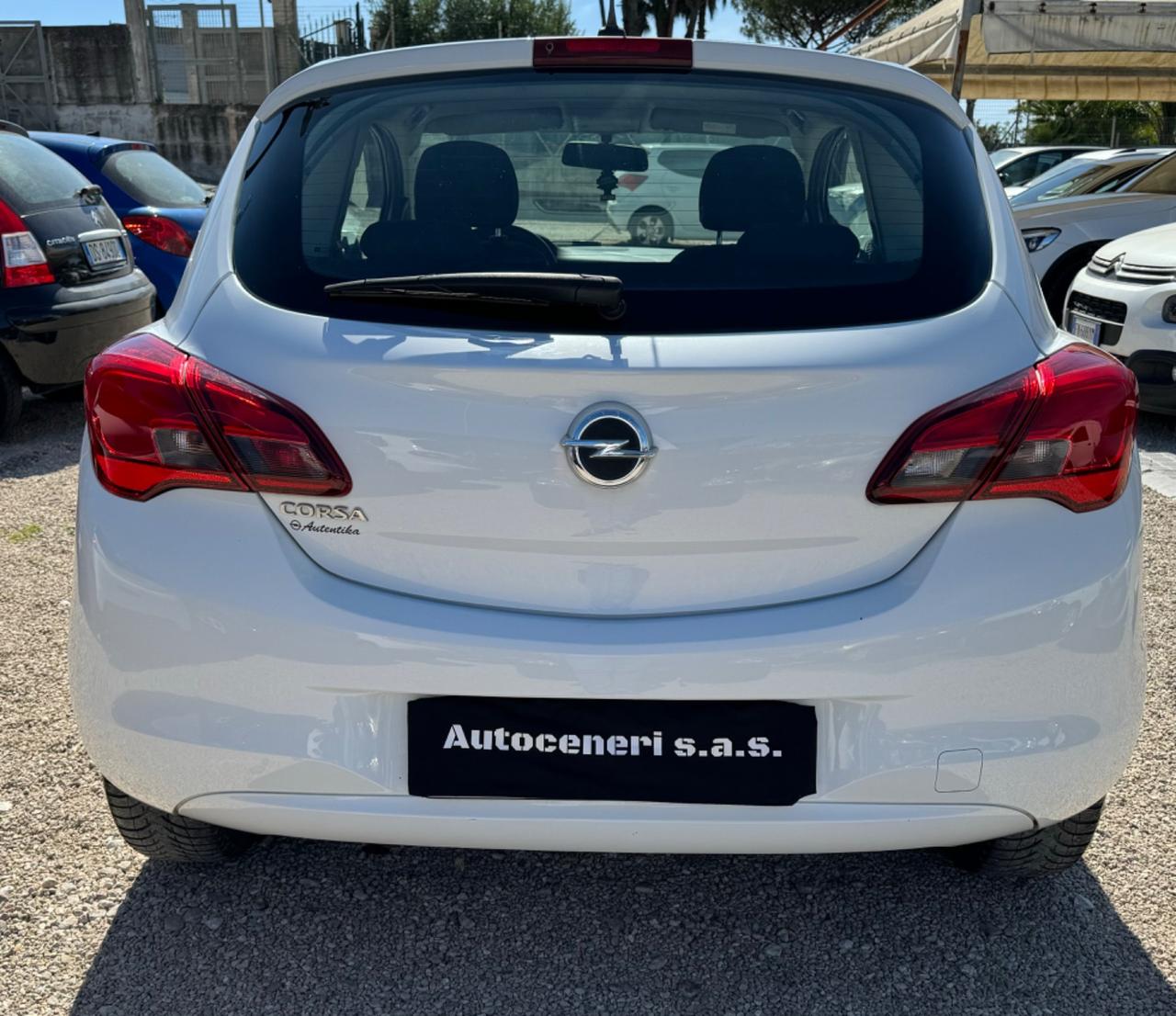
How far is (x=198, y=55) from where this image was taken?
24922 millimetres

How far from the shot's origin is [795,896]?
2555mm

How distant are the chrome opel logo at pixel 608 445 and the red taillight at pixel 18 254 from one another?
5.23 meters

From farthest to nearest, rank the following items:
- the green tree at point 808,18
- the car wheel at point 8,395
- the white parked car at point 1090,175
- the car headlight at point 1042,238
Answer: the green tree at point 808,18
the white parked car at point 1090,175
the car headlight at point 1042,238
the car wheel at point 8,395

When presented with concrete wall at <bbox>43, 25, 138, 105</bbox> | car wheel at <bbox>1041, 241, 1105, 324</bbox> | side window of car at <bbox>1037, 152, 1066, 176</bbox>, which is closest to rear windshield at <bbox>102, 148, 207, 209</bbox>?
car wheel at <bbox>1041, 241, 1105, 324</bbox>

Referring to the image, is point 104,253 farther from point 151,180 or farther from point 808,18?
point 808,18

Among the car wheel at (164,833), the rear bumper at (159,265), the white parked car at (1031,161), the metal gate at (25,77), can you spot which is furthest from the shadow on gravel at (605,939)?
the metal gate at (25,77)

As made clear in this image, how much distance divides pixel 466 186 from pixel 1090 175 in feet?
31.5

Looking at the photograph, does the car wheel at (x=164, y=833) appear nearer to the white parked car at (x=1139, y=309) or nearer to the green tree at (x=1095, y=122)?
the white parked car at (x=1139, y=309)

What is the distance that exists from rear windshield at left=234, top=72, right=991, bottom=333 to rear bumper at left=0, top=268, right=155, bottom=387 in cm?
444

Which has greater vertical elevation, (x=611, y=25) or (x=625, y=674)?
(x=611, y=25)

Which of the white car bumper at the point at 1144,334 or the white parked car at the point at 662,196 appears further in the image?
the white car bumper at the point at 1144,334

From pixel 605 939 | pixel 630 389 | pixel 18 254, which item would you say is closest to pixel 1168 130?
pixel 18 254

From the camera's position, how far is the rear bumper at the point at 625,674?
6.35 feet

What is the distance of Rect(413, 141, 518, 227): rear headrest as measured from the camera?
2.25m
